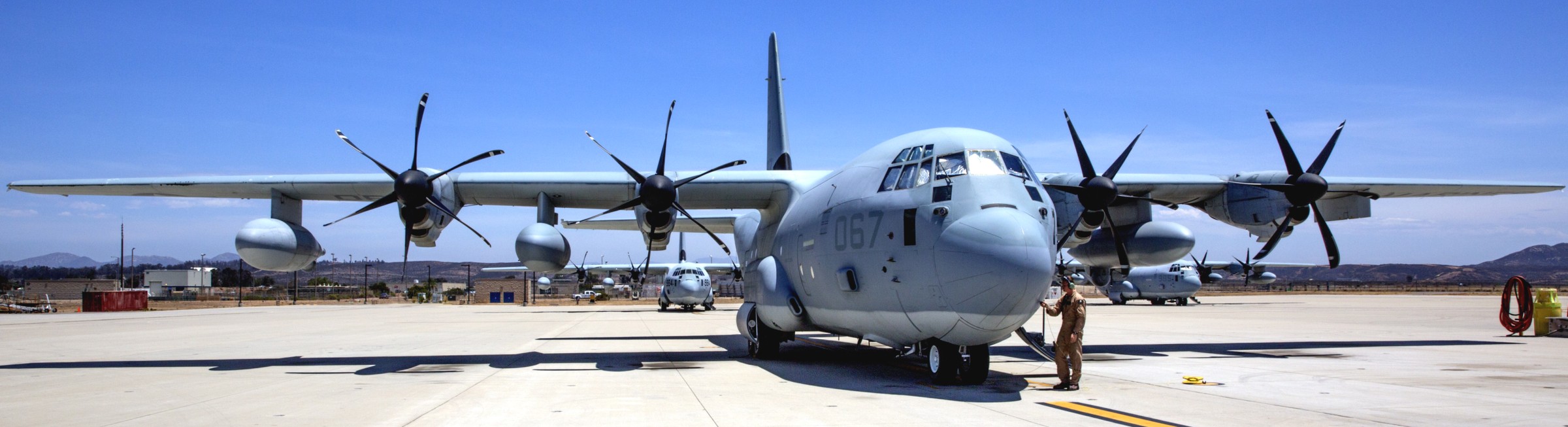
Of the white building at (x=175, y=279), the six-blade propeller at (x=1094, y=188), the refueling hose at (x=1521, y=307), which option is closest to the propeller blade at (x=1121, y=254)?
the six-blade propeller at (x=1094, y=188)

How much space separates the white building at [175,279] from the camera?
4126 inches

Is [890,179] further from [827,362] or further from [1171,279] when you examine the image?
[1171,279]

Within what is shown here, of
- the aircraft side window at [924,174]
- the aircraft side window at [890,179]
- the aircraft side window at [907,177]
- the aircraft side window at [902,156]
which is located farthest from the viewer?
the aircraft side window at [902,156]

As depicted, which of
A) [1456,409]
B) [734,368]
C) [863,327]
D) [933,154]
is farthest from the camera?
[734,368]

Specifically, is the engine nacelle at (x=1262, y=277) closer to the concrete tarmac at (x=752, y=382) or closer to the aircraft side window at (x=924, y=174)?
the concrete tarmac at (x=752, y=382)

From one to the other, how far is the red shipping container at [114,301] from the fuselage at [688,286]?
3362 centimetres

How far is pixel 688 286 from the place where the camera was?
152ft

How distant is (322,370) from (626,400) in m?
7.24

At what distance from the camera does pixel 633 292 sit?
99188mm

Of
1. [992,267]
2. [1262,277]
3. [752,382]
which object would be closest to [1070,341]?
[992,267]

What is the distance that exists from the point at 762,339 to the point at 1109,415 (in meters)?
8.08

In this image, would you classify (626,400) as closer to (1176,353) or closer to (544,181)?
(544,181)

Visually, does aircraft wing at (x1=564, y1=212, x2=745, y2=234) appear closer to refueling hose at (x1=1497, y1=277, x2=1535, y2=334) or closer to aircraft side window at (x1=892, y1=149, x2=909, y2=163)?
aircraft side window at (x1=892, y1=149, x2=909, y2=163)

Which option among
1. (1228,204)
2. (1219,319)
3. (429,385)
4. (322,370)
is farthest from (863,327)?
(1219,319)
